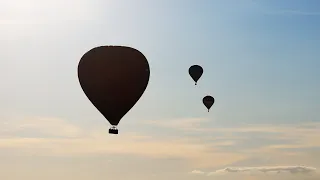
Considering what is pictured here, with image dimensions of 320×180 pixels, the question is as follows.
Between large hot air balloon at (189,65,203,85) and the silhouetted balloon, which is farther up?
large hot air balloon at (189,65,203,85)

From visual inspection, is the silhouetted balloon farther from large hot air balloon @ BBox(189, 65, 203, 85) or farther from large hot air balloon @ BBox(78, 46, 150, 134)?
large hot air balloon @ BBox(78, 46, 150, 134)

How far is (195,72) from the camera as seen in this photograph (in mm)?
134625

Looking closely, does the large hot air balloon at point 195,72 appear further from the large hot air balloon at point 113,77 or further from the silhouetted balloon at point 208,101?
the large hot air balloon at point 113,77

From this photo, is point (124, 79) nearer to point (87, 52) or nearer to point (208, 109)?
point (87, 52)

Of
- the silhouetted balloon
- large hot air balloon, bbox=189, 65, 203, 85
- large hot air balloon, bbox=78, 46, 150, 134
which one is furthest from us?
the silhouetted balloon

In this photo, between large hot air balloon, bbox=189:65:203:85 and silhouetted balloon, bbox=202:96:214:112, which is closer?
large hot air balloon, bbox=189:65:203:85

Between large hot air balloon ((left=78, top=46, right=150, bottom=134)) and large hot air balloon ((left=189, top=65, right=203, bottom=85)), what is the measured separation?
1003 inches

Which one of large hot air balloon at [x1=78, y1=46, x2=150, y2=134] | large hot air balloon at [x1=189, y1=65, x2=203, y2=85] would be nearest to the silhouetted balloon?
large hot air balloon at [x1=189, y1=65, x2=203, y2=85]

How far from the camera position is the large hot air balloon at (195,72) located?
437 feet

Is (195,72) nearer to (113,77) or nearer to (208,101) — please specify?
(208,101)

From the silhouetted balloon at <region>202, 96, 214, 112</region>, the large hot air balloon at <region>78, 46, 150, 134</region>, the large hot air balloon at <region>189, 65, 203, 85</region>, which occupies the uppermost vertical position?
the large hot air balloon at <region>189, 65, 203, 85</region>

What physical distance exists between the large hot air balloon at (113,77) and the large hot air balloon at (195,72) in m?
25.5

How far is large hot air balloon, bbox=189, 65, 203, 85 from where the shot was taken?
133125 millimetres

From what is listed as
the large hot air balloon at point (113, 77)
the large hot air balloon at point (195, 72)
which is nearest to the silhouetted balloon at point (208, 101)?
the large hot air balloon at point (195, 72)
